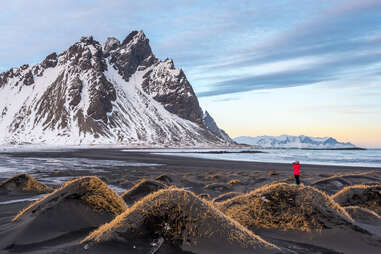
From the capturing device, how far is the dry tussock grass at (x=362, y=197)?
1073cm

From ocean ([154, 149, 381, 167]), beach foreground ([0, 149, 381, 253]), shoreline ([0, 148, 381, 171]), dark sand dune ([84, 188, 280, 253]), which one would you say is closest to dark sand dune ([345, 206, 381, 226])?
beach foreground ([0, 149, 381, 253])

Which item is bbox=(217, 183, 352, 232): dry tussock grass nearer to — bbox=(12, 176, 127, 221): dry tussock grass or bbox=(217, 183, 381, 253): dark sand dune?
bbox=(217, 183, 381, 253): dark sand dune

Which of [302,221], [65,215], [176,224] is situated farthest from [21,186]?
[302,221]

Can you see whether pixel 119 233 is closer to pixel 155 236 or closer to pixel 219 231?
pixel 155 236

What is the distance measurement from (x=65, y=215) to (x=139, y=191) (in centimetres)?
578

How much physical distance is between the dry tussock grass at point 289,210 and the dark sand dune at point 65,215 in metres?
3.16

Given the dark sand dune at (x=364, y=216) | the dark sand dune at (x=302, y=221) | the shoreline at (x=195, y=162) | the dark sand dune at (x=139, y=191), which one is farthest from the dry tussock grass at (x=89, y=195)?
the shoreline at (x=195, y=162)

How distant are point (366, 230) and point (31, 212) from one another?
7414 mm

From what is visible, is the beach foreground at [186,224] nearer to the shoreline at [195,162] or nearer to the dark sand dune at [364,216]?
the dark sand dune at [364,216]

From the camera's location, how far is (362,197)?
10.9 m

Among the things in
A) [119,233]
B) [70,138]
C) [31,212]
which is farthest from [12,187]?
[70,138]

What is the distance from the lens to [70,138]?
16262 centimetres

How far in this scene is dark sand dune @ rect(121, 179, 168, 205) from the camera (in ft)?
39.0

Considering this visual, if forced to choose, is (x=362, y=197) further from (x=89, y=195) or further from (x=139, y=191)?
(x=89, y=195)
